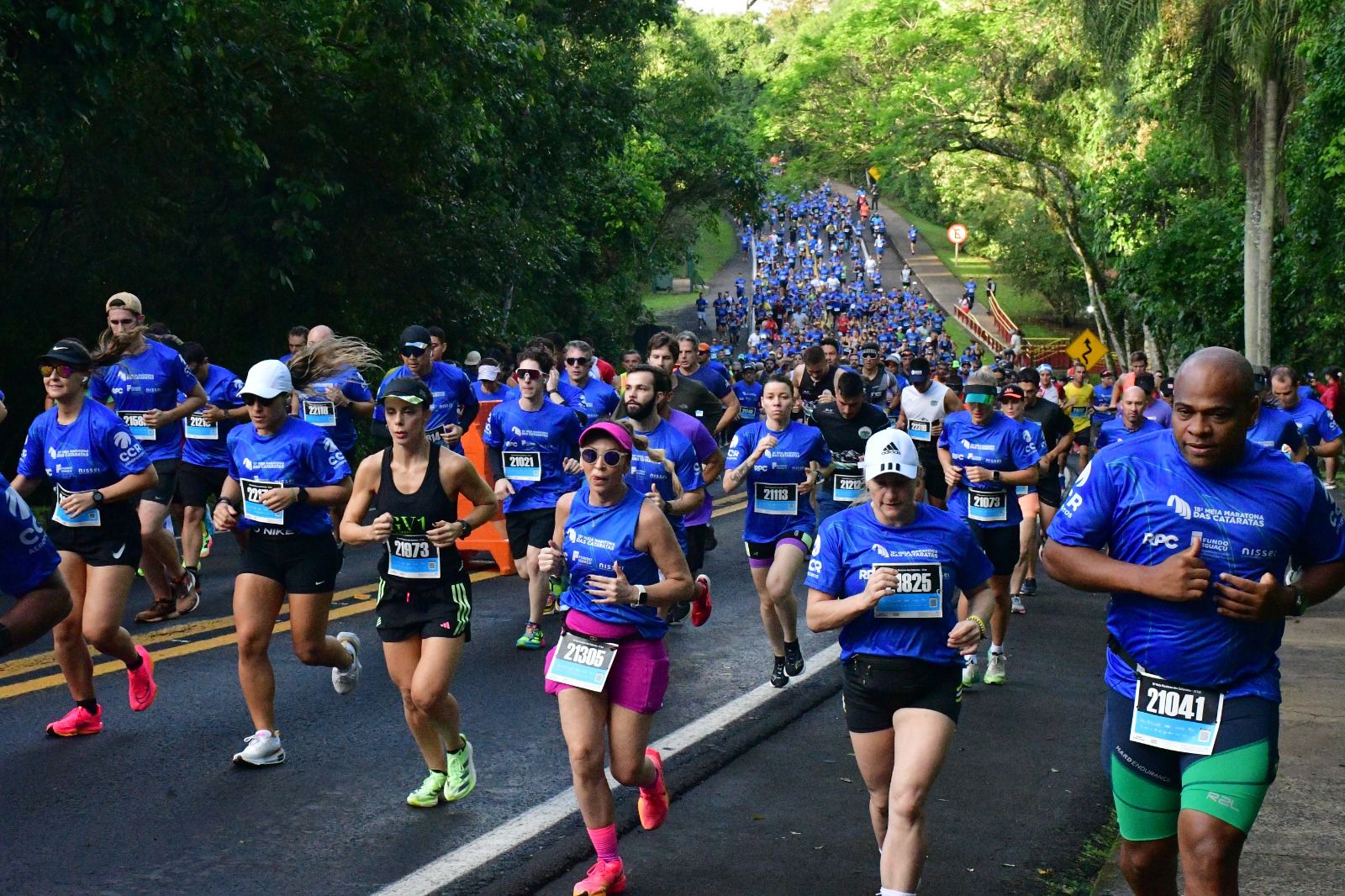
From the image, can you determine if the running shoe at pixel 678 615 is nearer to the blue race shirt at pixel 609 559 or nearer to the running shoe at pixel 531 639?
the running shoe at pixel 531 639

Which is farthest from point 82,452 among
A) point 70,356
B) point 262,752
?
point 262,752

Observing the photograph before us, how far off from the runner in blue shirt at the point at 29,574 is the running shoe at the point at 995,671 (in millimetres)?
6889

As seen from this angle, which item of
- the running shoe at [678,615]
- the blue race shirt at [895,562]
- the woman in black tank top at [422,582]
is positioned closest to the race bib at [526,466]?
the running shoe at [678,615]

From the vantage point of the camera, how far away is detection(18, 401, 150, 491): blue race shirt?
26.8 feet

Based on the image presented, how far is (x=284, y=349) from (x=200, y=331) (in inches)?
55.1

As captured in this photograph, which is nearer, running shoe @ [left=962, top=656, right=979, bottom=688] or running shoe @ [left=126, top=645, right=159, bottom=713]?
running shoe @ [left=126, top=645, right=159, bottom=713]

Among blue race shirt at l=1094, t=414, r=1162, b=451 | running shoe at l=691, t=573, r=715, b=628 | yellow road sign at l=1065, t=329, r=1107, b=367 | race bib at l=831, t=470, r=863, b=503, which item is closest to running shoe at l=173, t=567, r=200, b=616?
race bib at l=831, t=470, r=863, b=503

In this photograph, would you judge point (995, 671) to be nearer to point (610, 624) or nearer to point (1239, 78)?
point (610, 624)

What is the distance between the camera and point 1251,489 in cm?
455

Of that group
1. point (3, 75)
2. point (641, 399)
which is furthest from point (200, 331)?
point (641, 399)

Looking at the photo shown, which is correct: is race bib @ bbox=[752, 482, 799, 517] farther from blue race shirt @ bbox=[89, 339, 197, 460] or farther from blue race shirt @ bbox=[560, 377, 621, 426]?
blue race shirt @ bbox=[89, 339, 197, 460]

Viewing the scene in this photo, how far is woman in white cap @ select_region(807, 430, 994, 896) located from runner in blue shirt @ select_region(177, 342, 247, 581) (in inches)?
288

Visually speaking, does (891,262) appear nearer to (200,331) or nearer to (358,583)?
Result: (200,331)

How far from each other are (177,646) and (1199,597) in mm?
7560
